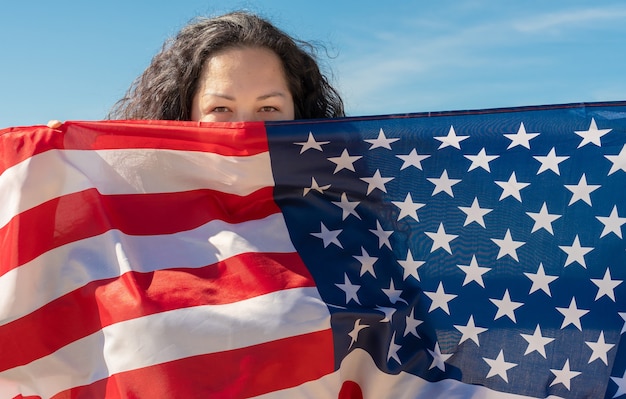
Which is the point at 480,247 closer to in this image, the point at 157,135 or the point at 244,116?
the point at 244,116

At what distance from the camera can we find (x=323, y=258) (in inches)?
144

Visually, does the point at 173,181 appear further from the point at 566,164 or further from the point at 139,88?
the point at 566,164

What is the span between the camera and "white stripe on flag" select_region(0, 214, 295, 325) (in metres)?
3.42

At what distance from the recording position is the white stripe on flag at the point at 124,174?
357 cm

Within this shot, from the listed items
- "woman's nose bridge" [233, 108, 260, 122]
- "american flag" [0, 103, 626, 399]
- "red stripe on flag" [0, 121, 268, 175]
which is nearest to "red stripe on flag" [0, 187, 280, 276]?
"american flag" [0, 103, 626, 399]

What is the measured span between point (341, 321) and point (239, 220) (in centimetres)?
80

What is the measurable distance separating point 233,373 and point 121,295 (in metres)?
0.66

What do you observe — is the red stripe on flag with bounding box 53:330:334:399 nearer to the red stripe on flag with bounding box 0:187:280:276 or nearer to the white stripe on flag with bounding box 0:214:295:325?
the white stripe on flag with bounding box 0:214:295:325

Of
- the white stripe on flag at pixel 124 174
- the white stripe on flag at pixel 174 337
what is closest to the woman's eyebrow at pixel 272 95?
the white stripe on flag at pixel 124 174

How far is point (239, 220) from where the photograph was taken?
373 centimetres

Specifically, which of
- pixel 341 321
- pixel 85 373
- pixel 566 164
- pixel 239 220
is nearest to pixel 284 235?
pixel 239 220

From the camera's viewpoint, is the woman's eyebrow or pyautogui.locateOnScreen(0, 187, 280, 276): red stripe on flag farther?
the woman's eyebrow

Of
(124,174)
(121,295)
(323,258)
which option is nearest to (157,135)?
(124,174)

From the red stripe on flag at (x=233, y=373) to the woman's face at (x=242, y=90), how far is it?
144 cm
